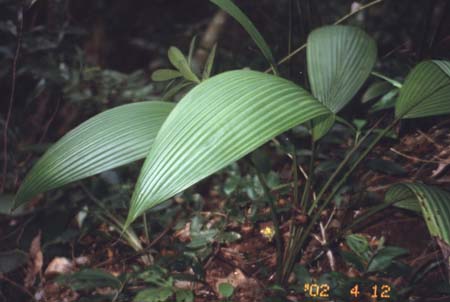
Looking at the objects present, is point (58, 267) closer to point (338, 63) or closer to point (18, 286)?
point (18, 286)

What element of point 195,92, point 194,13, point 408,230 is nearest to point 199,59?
point 408,230

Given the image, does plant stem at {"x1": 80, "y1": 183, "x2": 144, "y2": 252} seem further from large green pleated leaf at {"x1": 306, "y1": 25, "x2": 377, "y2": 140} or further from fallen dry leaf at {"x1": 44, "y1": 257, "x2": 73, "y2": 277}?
large green pleated leaf at {"x1": 306, "y1": 25, "x2": 377, "y2": 140}

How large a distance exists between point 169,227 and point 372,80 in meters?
0.83

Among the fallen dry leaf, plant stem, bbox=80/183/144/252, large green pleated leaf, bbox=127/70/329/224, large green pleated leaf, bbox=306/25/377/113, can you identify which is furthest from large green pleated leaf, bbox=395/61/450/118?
the fallen dry leaf

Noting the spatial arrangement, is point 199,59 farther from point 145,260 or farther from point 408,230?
point 408,230

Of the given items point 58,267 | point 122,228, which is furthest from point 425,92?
point 58,267

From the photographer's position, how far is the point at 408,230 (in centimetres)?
106

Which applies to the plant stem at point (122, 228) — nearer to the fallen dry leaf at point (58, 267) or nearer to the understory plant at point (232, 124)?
the fallen dry leaf at point (58, 267)

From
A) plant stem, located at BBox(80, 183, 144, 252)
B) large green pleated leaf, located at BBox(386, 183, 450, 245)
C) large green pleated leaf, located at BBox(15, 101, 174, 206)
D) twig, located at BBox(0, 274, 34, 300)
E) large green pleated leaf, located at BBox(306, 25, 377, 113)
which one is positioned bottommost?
twig, located at BBox(0, 274, 34, 300)

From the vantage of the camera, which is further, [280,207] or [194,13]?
[194,13]

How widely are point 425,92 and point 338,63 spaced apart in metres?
0.22

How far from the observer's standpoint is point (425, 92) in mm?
736

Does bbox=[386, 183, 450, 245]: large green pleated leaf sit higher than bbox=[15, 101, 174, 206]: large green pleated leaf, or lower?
lower

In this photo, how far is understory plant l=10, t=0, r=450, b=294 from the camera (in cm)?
53
